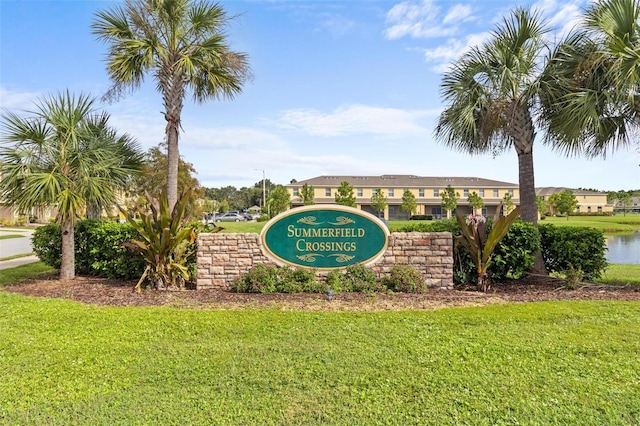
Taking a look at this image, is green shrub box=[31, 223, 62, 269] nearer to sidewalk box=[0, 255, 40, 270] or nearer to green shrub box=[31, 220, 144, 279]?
green shrub box=[31, 220, 144, 279]

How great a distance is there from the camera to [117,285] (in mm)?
8320

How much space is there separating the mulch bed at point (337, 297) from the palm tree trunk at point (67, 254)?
26.2 inches

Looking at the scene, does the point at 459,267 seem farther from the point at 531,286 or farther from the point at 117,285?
the point at 117,285

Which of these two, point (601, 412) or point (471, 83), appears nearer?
point (601, 412)

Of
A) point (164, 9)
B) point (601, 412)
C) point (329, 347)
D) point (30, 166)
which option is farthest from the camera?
point (164, 9)

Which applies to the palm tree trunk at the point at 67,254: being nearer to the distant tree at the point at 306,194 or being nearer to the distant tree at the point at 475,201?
the distant tree at the point at 306,194

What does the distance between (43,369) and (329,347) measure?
2958 mm

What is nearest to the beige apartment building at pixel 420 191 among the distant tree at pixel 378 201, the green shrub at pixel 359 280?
the distant tree at pixel 378 201

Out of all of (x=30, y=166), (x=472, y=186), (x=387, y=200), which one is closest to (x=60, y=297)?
(x=30, y=166)

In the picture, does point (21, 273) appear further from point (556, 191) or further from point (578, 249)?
point (556, 191)

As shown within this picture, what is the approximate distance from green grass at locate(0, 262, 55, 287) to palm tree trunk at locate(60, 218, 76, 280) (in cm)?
119

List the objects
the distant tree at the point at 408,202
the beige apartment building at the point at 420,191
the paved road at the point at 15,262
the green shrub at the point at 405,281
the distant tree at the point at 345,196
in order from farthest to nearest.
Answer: the beige apartment building at the point at 420,191 < the distant tree at the point at 408,202 < the distant tree at the point at 345,196 < the paved road at the point at 15,262 < the green shrub at the point at 405,281

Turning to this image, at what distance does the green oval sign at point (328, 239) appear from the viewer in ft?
25.9

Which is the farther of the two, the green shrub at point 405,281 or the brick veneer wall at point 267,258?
the brick veneer wall at point 267,258
